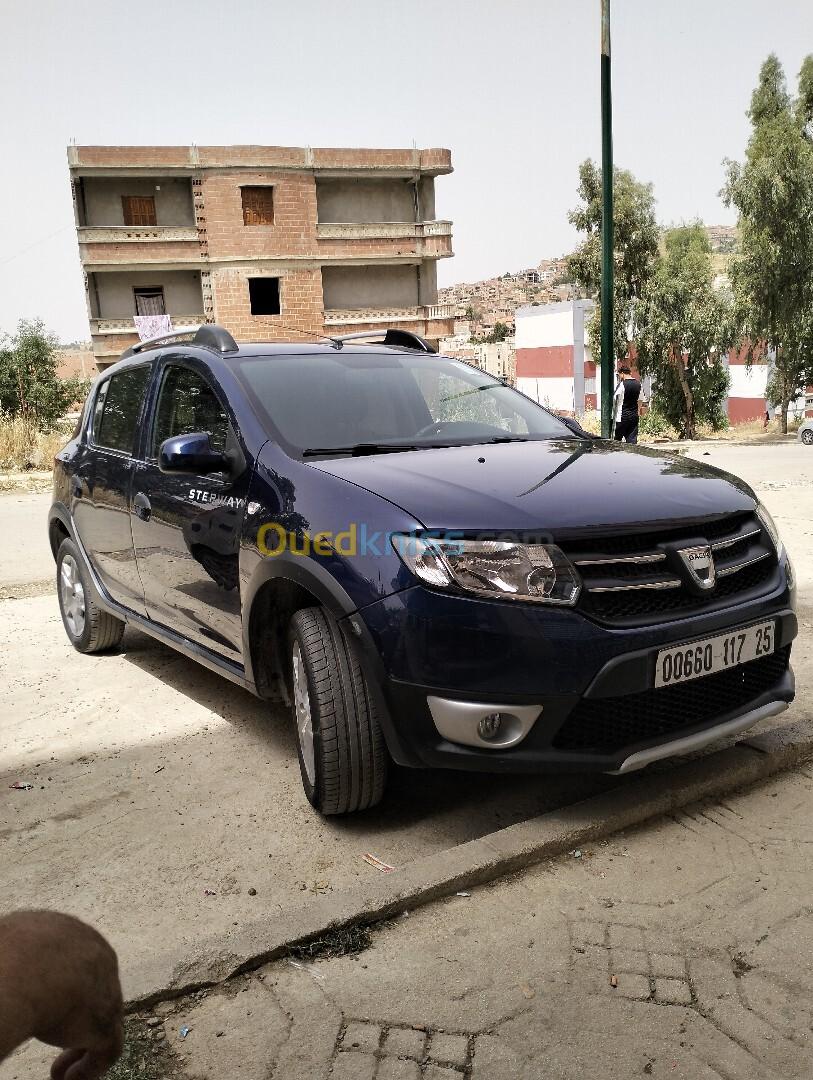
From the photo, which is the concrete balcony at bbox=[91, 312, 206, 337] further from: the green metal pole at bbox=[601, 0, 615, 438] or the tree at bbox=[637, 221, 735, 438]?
the green metal pole at bbox=[601, 0, 615, 438]

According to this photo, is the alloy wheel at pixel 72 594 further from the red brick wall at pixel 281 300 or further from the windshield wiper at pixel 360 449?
the red brick wall at pixel 281 300

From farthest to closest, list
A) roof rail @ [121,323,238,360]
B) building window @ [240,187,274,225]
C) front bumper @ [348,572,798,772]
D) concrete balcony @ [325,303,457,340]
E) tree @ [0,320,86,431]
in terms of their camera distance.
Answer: concrete balcony @ [325,303,457,340], building window @ [240,187,274,225], tree @ [0,320,86,431], roof rail @ [121,323,238,360], front bumper @ [348,572,798,772]

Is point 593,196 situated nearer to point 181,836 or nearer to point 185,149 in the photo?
point 185,149

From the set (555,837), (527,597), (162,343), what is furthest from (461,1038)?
(162,343)

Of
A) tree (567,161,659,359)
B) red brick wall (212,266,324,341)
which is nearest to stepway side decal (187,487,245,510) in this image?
tree (567,161,659,359)

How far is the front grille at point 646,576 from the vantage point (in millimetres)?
2736

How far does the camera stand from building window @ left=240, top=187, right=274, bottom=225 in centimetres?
4084

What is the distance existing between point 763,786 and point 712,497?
1.08 metres

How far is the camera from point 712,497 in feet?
10.3

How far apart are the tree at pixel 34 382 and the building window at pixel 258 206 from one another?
17301 millimetres

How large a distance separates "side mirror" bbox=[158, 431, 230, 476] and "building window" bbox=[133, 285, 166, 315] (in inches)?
1592

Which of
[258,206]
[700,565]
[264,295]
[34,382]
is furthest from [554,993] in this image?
[264,295]

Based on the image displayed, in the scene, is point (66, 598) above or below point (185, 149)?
below

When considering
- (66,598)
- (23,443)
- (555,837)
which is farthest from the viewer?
(23,443)
